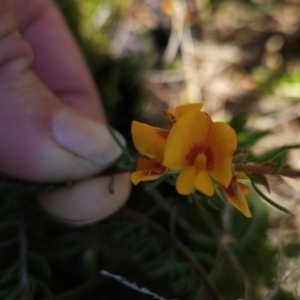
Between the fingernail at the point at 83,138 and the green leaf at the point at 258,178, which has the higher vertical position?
the green leaf at the point at 258,178

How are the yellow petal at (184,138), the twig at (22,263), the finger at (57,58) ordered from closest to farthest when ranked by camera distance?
the yellow petal at (184,138), the twig at (22,263), the finger at (57,58)

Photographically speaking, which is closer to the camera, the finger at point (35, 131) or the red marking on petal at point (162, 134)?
the red marking on petal at point (162, 134)

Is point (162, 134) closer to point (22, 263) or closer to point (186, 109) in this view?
point (186, 109)

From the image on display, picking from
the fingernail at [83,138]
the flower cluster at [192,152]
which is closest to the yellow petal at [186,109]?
the flower cluster at [192,152]

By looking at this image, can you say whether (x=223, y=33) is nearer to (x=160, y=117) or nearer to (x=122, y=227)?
(x=160, y=117)

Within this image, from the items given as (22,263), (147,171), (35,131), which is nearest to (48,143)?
(35,131)

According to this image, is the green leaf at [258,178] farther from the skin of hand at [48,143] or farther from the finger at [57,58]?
the finger at [57,58]

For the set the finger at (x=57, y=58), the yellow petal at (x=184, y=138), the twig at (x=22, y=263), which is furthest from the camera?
the finger at (x=57, y=58)
